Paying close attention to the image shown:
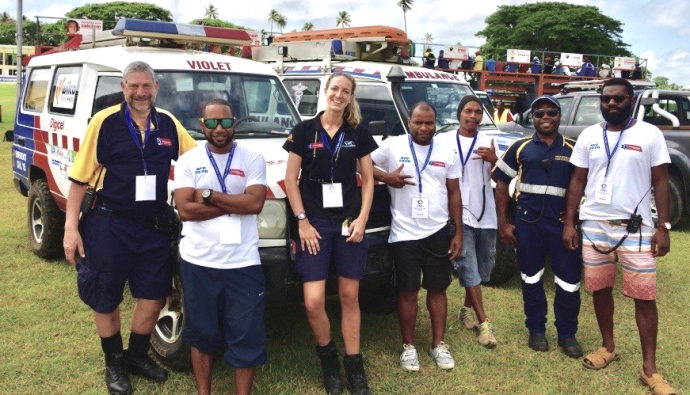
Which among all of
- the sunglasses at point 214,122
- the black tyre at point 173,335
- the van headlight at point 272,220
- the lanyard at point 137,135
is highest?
the sunglasses at point 214,122

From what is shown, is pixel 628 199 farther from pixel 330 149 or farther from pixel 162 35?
pixel 162 35

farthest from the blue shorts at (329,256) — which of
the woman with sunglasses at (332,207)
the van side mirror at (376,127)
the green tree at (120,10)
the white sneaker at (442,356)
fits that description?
the green tree at (120,10)

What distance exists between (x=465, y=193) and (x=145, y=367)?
7.62 feet

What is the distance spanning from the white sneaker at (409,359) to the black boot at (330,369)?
0.54m

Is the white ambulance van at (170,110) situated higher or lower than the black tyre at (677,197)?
higher

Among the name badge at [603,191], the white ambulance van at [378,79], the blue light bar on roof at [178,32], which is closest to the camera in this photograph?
the name badge at [603,191]

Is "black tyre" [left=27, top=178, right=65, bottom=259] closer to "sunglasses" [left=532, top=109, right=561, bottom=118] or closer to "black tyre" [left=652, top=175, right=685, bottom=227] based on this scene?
"sunglasses" [left=532, top=109, right=561, bottom=118]

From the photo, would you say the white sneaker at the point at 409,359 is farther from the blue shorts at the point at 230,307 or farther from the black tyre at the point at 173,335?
the black tyre at the point at 173,335

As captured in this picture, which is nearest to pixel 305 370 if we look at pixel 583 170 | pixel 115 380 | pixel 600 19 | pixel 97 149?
pixel 115 380

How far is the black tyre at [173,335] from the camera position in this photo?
11.8 feet

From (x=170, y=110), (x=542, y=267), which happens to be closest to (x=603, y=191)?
(x=542, y=267)

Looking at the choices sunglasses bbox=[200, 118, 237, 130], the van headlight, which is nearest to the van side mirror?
the van headlight

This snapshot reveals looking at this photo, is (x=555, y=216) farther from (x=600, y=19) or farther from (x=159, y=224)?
(x=600, y=19)

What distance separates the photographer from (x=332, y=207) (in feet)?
11.0
